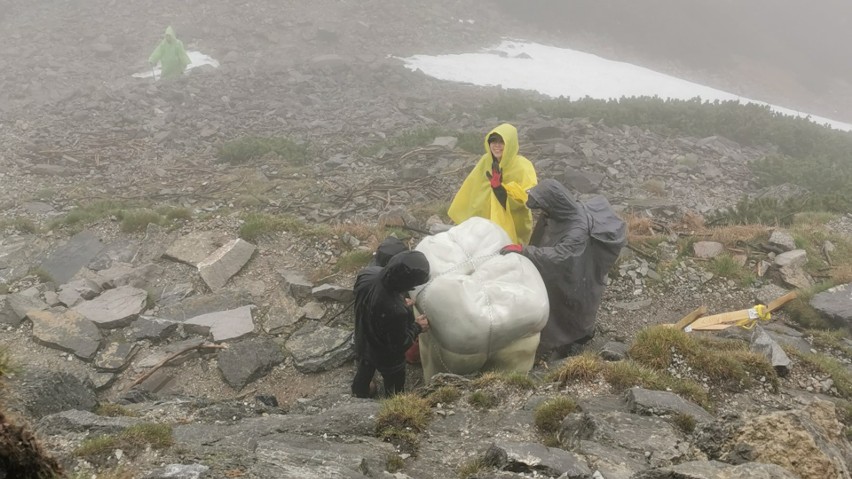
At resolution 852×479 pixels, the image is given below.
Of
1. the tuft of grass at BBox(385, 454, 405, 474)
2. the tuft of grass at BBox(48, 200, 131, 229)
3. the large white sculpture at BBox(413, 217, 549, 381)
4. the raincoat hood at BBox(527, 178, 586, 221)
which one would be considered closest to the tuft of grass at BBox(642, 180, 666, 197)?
the raincoat hood at BBox(527, 178, 586, 221)

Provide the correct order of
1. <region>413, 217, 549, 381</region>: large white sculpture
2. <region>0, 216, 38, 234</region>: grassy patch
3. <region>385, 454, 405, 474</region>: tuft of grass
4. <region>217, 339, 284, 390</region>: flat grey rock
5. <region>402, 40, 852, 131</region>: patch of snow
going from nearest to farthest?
<region>385, 454, 405, 474</region>: tuft of grass → <region>413, 217, 549, 381</region>: large white sculpture → <region>217, 339, 284, 390</region>: flat grey rock → <region>0, 216, 38, 234</region>: grassy patch → <region>402, 40, 852, 131</region>: patch of snow

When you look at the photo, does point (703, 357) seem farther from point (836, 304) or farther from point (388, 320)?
point (836, 304)

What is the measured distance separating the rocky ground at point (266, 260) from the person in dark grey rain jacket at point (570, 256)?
0.42 m

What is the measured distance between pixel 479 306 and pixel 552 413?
39.2 inches

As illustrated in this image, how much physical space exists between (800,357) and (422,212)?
17.8 feet

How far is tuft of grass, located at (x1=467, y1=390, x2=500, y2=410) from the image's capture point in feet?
13.4

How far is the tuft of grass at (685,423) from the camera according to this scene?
361 centimetres

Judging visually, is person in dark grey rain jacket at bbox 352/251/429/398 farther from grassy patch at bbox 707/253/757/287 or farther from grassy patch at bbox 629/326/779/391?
grassy patch at bbox 707/253/757/287

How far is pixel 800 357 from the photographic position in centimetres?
477

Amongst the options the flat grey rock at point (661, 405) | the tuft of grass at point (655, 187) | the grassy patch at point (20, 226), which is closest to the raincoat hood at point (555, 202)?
the flat grey rock at point (661, 405)

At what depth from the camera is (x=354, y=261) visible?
7000mm

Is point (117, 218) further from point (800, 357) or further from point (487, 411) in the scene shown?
point (800, 357)

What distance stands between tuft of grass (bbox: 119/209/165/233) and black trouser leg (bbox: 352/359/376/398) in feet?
15.1

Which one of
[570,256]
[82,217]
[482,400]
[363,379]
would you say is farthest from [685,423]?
[82,217]
